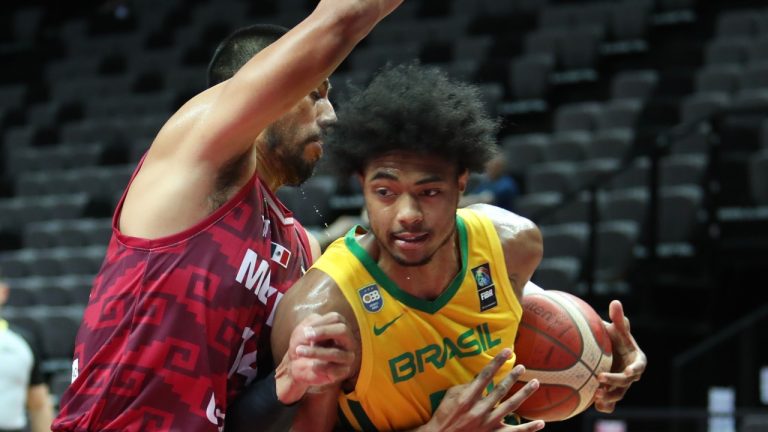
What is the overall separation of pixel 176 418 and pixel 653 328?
6.37m

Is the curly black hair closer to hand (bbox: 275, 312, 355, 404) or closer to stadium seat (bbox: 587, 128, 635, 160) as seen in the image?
hand (bbox: 275, 312, 355, 404)

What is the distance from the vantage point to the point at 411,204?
306 cm

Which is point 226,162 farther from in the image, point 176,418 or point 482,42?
point 482,42

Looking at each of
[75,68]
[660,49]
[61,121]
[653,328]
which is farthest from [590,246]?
[75,68]

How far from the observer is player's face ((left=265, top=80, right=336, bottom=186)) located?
135 inches

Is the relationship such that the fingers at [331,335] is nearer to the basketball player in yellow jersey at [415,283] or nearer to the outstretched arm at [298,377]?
the outstretched arm at [298,377]

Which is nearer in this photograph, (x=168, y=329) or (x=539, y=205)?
(x=168, y=329)

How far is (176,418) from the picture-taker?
2990 millimetres

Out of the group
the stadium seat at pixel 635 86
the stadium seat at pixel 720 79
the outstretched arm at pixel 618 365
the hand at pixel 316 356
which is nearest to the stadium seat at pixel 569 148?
the stadium seat at pixel 635 86

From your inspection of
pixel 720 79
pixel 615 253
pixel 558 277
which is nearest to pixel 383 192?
pixel 558 277

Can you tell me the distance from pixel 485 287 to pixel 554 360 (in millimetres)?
381

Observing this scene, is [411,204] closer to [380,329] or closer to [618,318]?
[380,329]

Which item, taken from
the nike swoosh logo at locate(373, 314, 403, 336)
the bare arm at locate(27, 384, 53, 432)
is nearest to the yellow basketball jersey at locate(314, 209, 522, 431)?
the nike swoosh logo at locate(373, 314, 403, 336)

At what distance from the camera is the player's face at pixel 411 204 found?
3059 millimetres
